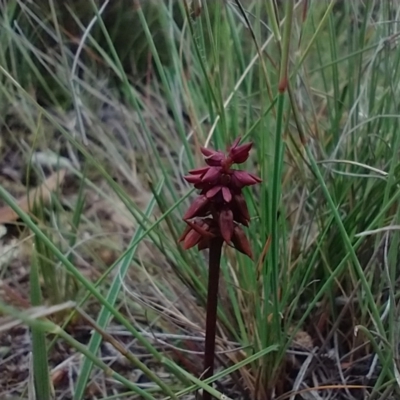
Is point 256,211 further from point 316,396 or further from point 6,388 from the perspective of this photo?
point 6,388

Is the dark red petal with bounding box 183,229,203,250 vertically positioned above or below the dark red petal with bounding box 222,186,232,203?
below

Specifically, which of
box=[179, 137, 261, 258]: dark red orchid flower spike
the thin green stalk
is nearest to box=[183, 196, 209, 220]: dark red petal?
box=[179, 137, 261, 258]: dark red orchid flower spike

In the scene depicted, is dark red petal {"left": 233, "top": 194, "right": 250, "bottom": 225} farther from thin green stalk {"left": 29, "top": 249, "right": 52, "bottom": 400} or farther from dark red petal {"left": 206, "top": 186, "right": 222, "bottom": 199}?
thin green stalk {"left": 29, "top": 249, "right": 52, "bottom": 400}

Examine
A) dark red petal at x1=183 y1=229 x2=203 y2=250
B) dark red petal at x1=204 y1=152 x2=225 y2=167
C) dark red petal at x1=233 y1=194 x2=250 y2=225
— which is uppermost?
dark red petal at x1=204 y1=152 x2=225 y2=167

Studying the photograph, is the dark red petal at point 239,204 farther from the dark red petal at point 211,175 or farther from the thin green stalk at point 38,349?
the thin green stalk at point 38,349

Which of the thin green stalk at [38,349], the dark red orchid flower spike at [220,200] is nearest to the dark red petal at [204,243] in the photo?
the dark red orchid flower spike at [220,200]

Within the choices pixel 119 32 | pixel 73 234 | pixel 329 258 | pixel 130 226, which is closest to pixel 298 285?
pixel 329 258

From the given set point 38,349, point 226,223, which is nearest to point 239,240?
point 226,223
